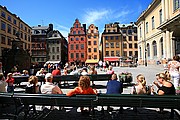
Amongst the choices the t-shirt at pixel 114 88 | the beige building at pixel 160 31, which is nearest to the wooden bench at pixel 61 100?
the t-shirt at pixel 114 88

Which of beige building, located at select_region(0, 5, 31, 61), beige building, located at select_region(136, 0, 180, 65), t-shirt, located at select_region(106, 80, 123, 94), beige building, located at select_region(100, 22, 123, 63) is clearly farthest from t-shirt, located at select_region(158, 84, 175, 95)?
beige building, located at select_region(100, 22, 123, 63)

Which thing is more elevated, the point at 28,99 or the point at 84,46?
the point at 84,46

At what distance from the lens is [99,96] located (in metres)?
4.29

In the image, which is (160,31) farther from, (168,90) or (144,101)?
(144,101)

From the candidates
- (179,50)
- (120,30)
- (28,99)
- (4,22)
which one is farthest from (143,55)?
(28,99)

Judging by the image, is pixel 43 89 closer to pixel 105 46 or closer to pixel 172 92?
pixel 172 92

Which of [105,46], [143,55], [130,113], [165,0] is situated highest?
[165,0]

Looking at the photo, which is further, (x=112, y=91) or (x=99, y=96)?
(x=112, y=91)

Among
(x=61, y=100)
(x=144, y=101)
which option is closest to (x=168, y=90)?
(x=144, y=101)

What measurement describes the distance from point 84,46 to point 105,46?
7681mm

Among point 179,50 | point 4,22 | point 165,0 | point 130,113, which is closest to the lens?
point 130,113

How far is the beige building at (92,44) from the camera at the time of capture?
2422 inches

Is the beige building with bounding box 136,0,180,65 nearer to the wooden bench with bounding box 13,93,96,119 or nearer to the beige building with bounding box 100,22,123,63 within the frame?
the beige building with bounding box 100,22,123,63

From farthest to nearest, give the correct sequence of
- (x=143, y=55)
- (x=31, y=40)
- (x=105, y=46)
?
(x=31, y=40)
(x=105, y=46)
(x=143, y=55)
